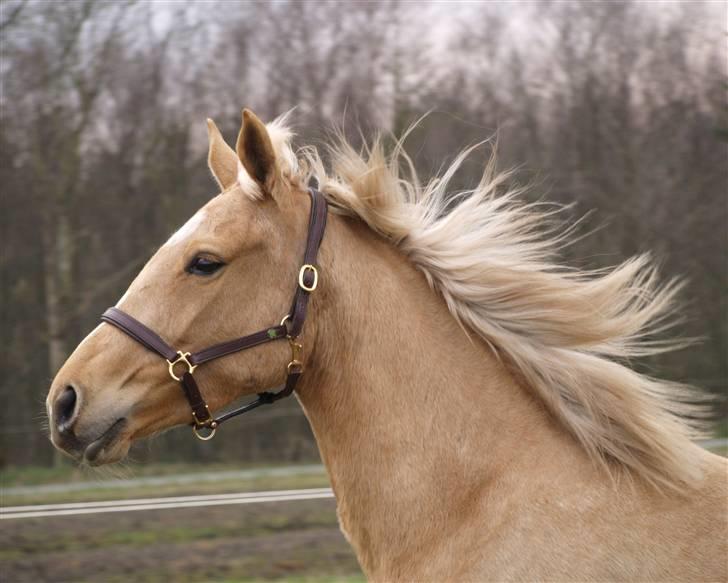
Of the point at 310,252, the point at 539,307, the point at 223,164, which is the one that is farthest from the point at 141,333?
the point at 539,307

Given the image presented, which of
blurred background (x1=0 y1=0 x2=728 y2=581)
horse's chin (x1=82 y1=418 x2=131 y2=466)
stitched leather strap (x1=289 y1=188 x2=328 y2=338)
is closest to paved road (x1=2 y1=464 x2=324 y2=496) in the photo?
blurred background (x1=0 y1=0 x2=728 y2=581)

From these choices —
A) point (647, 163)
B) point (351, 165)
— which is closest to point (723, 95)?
point (647, 163)

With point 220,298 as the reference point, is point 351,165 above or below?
above

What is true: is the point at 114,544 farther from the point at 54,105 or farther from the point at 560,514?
the point at 54,105

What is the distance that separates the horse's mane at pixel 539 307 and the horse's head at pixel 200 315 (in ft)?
0.84

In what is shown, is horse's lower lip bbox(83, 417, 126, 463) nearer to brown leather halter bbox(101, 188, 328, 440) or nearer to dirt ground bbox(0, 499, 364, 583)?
brown leather halter bbox(101, 188, 328, 440)

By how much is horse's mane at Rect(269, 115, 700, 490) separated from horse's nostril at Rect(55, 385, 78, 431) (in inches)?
42.9

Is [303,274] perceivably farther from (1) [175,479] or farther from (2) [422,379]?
(1) [175,479]

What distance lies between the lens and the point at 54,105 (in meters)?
12.6

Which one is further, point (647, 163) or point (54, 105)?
point (647, 163)

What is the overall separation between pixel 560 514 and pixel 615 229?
12.0 meters

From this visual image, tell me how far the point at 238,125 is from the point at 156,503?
5386 millimetres

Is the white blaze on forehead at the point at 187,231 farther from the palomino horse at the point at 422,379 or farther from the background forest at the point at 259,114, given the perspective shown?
the background forest at the point at 259,114

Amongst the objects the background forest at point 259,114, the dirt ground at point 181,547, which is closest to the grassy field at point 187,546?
the dirt ground at point 181,547
